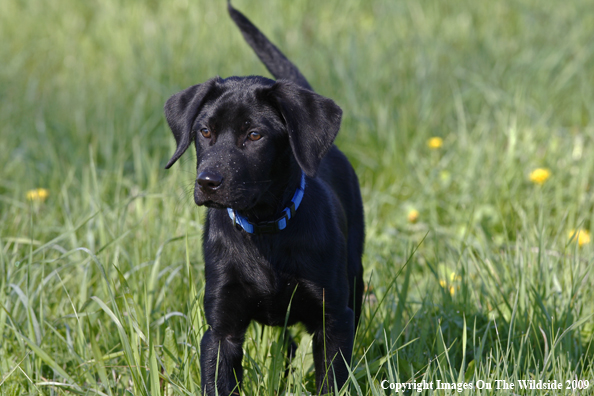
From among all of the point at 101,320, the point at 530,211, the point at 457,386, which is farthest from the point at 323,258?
the point at 530,211

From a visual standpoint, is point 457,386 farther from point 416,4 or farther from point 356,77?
point 416,4

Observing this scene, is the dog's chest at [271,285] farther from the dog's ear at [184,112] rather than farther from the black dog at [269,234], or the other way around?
the dog's ear at [184,112]

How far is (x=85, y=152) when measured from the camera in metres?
4.22

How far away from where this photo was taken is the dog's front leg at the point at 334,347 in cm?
210

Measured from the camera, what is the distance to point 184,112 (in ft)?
7.25

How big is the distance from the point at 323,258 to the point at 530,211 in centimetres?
193

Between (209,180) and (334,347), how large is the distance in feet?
2.46

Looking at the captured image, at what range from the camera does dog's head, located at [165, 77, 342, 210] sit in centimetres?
193

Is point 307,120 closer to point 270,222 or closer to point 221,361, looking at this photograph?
point 270,222

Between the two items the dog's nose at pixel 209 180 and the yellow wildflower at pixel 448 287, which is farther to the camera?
the yellow wildflower at pixel 448 287

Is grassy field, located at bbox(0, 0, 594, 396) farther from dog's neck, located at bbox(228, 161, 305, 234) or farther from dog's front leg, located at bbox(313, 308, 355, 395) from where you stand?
dog's neck, located at bbox(228, 161, 305, 234)

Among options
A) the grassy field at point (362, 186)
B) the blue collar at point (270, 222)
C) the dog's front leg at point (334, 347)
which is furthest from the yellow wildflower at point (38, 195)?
the dog's front leg at point (334, 347)

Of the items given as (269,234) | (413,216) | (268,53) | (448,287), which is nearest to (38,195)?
(268,53)

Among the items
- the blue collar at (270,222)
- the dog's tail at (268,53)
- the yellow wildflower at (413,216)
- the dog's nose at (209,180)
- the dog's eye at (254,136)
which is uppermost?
the dog's tail at (268,53)
